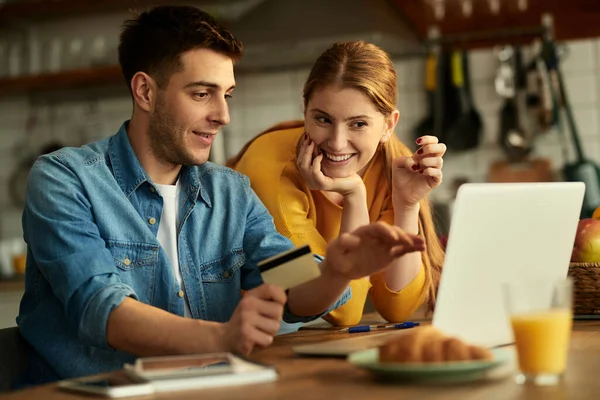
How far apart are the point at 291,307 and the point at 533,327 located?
68 cm

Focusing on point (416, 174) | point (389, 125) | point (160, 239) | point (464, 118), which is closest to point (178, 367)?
point (160, 239)

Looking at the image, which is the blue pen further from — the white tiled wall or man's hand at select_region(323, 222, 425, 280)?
the white tiled wall

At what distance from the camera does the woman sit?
189cm

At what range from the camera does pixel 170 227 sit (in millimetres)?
1725

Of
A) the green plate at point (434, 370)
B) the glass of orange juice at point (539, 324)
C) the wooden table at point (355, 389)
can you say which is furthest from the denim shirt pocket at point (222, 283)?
the glass of orange juice at point (539, 324)

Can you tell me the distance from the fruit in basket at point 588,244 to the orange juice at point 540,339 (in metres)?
0.67

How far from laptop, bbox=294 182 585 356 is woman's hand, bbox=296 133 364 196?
2.01 ft

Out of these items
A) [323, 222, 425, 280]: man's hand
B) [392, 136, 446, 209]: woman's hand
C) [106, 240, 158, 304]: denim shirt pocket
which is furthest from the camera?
[392, 136, 446, 209]: woman's hand

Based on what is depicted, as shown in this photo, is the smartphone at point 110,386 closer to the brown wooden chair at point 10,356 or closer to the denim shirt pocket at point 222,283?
the brown wooden chair at point 10,356

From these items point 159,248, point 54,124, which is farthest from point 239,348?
point 54,124

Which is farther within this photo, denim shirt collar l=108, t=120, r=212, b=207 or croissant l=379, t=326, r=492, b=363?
denim shirt collar l=108, t=120, r=212, b=207

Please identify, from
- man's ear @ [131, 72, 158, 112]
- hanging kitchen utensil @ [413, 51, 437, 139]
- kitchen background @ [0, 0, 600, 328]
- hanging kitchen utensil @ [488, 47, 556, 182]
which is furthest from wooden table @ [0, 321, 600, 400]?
hanging kitchen utensil @ [413, 51, 437, 139]

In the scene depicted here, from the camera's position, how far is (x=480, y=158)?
13.0 ft

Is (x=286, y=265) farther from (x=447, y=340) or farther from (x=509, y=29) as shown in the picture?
(x=509, y=29)
